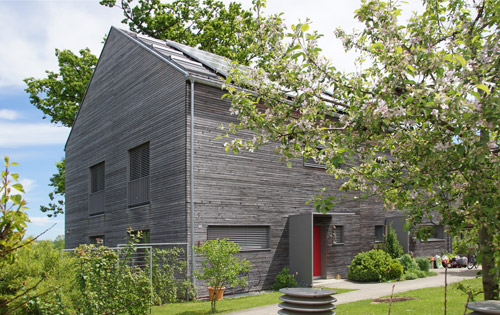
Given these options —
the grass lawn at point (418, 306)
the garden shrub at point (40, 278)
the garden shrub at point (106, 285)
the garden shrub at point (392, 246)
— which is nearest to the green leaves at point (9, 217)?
the garden shrub at point (40, 278)

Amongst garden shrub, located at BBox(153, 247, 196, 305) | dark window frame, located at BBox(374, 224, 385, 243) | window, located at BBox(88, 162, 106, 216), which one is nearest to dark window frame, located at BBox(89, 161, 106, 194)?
window, located at BBox(88, 162, 106, 216)

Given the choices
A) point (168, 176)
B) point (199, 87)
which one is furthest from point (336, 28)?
point (168, 176)

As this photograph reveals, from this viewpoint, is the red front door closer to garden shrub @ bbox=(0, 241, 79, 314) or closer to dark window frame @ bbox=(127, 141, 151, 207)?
dark window frame @ bbox=(127, 141, 151, 207)

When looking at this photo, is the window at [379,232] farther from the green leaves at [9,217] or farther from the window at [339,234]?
the green leaves at [9,217]

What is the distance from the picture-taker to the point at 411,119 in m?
5.24

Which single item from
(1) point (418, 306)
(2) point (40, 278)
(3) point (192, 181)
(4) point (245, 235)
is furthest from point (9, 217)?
(4) point (245, 235)

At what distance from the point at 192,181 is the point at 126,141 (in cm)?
551

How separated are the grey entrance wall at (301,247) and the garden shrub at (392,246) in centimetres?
537

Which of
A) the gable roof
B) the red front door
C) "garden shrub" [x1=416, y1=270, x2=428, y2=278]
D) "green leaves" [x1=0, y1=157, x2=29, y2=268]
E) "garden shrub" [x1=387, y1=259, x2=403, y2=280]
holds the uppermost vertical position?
the gable roof

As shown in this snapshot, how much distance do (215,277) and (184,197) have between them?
3.17m

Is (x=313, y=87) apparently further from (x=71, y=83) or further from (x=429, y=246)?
(x=71, y=83)

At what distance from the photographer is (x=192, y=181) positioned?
14.8m

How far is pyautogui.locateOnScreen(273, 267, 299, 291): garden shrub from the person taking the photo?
636 inches

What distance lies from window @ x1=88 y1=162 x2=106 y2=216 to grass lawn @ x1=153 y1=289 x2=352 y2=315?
359 inches
